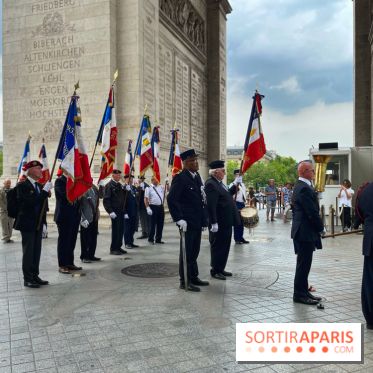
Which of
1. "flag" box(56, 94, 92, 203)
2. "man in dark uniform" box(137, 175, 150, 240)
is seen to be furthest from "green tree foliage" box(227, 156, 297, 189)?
"flag" box(56, 94, 92, 203)

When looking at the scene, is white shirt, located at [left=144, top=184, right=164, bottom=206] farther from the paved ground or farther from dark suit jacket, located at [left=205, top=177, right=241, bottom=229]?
dark suit jacket, located at [left=205, top=177, right=241, bottom=229]

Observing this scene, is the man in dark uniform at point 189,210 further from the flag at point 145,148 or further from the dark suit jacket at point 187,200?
the flag at point 145,148

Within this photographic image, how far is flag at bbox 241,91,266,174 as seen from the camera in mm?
7816

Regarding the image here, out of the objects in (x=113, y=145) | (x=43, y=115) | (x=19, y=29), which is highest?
(x=19, y=29)

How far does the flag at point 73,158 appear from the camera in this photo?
23.9 feet

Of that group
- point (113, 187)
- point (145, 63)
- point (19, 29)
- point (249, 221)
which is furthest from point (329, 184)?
point (19, 29)

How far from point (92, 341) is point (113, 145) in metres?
6.09

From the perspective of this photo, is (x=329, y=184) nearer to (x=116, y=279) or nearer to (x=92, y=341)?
(x=116, y=279)

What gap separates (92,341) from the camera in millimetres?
4090

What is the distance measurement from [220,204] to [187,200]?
79 centimetres

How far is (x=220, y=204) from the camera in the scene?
6902 millimetres

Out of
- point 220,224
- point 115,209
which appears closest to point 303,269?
point 220,224

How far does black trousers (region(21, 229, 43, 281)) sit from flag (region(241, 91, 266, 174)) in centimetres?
392

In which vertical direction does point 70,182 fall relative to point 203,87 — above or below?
below
